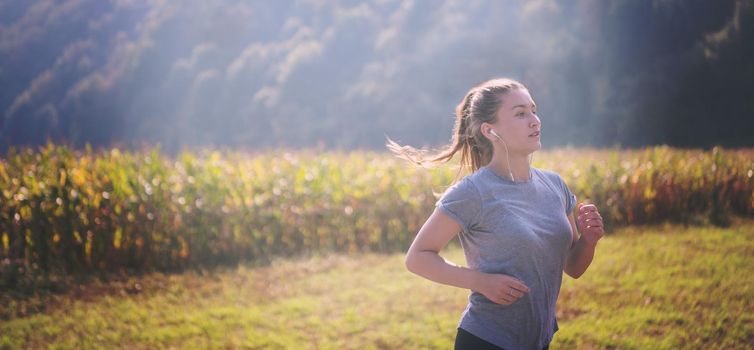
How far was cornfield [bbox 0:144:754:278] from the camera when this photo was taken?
20.4ft

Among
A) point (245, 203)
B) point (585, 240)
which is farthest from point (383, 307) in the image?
point (585, 240)

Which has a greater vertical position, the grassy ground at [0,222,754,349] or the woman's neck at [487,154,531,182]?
the woman's neck at [487,154,531,182]

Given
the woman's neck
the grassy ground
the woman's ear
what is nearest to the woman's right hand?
the woman's neck

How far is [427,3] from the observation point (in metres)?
21.0

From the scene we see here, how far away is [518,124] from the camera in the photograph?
2152mm

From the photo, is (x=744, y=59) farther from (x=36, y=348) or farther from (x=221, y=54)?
(x=221, y=54)

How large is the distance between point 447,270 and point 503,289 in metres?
0.19

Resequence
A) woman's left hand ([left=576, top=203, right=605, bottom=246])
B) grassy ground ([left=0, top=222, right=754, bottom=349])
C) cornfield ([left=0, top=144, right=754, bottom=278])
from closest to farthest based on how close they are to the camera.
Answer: woman's left hand ([left=576, top=203, right=605, bottom=246]), grassy ground ([left=0, top=222, right=754, bottom=349]), cornfield ([left=0, top=144, right=754, bottom=278])

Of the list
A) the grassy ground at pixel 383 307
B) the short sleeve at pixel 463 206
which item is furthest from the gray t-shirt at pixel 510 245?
the grassy ground at pixel 383 307

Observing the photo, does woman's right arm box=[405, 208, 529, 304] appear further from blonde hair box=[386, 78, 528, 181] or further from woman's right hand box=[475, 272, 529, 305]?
blonde hair box=[386, 78, 528, 181]

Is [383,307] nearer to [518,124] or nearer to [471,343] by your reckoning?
[471,343]

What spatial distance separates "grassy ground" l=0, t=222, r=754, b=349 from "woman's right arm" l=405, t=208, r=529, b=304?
94.8 inches

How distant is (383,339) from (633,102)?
7.07 metres

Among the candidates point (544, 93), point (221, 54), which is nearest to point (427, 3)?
point (544, 93)
